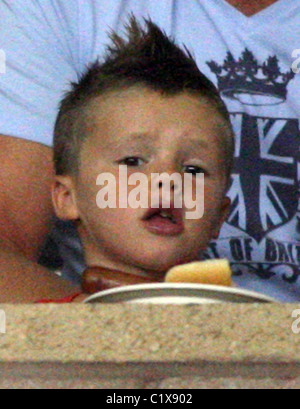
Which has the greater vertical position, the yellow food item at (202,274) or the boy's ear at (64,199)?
the boy's ear at (64,199)

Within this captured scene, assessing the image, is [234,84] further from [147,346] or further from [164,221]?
[147,346]

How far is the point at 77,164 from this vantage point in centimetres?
132

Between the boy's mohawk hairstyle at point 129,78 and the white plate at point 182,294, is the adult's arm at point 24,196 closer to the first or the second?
the boy's mohawk hairstyle at point 129,78

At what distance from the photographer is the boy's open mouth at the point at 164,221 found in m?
1.19

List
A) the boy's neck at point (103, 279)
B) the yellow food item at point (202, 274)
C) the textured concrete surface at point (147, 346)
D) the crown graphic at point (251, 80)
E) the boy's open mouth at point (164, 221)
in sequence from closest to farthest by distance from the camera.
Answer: the textured concrete surface at point (147, 346), the yellow food item at point (202, 274), the boy's neck at point (103, 279), the boy's open mouth at point (164, 221), the crown graphic at point (251, 80)

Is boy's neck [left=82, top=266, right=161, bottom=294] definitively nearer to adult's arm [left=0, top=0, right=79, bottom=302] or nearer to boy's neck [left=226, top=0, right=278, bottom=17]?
adult's arm [left=0, top=0, right=79, bottom=302]

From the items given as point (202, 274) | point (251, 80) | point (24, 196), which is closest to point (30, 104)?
point (24, 196)

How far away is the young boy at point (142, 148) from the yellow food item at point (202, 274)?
25cm

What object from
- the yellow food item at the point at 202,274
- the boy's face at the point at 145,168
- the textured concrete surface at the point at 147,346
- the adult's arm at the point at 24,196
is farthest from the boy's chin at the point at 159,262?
the textured concrete surface at the point at 147,346

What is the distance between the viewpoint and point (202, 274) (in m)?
0.87

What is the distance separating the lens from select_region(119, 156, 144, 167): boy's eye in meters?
1.23

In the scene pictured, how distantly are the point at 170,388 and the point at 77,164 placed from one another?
0.64 m

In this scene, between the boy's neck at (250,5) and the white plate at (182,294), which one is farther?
the boy's neck at (250,5)

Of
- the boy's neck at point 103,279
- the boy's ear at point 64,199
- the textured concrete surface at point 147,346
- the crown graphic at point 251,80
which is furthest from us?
the crown graphic at point 251,80
